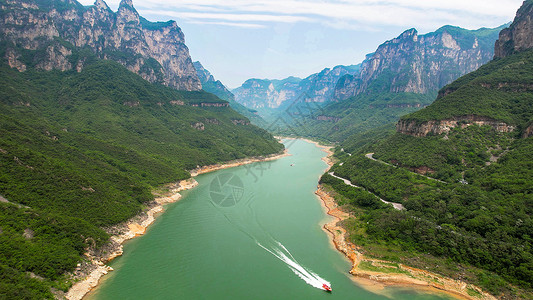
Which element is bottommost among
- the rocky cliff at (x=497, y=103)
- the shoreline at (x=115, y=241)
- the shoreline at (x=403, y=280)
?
the shoreline at (x=115, y=241)

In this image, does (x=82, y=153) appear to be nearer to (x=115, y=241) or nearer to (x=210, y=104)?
(x=115, y=241)

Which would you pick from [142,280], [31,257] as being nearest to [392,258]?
[142,280]

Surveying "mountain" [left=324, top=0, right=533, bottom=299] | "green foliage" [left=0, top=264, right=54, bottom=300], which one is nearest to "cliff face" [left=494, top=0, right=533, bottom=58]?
"mountain" [left=324, top=0, right=533, bottom=299]

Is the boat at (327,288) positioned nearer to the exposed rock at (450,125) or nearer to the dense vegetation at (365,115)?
the exposed rock at (450,125)

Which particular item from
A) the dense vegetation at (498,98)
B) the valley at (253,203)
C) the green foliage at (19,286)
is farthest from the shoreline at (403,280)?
the dense vegetation at (498,98)

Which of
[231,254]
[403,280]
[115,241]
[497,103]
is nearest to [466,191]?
[403,280]

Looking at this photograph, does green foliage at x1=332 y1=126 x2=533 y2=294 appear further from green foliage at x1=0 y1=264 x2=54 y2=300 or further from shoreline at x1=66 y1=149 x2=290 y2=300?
green foliage at x1=0 y1=264 x2=54 y2=300
